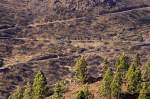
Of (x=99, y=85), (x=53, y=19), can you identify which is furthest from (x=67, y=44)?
(x=99, y=85)

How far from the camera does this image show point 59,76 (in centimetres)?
14850

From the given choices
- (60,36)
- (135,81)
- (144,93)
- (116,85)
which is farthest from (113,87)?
(60,36)

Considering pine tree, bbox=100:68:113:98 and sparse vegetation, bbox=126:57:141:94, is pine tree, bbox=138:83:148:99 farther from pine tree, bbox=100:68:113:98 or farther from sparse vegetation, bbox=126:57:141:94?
pine tree, bbox=100:68:113:98

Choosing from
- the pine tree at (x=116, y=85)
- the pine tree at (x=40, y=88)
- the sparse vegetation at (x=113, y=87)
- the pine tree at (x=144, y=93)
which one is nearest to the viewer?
the pine tree at (x=144, y=93)

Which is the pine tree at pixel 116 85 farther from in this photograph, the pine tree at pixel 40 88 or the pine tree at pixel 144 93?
the pine tree at pixel 40 88

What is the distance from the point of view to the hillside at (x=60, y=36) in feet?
500

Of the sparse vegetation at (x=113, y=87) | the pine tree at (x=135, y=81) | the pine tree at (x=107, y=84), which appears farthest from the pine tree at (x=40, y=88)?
the pine tree at (x=135, y=81)

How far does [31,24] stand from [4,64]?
34.8 metres

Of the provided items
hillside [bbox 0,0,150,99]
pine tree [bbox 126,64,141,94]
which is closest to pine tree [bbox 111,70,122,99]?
pine tree [bbox 126,64,141,94]

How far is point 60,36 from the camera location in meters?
176

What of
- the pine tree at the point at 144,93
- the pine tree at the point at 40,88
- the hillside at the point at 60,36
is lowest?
the hillside at the point at 60,36

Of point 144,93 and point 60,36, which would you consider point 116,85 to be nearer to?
point 144,93

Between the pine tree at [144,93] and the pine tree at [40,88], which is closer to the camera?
the pine tree at [144,93]

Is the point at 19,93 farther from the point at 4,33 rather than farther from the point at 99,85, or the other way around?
the point at 4,33
